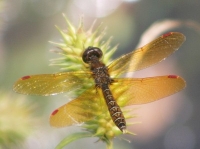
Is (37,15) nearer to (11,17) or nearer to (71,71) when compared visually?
(11,17)

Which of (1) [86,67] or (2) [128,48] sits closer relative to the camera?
(1) [86,67]

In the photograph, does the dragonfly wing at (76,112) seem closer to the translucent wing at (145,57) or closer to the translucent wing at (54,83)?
the translucent wing at (54,83)

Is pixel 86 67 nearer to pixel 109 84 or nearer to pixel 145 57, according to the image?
pixel 109 84

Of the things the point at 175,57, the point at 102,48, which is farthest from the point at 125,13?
the point at 102,48

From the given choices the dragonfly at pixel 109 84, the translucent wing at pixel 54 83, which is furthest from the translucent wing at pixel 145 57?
the translucent wing at pixel 54 83

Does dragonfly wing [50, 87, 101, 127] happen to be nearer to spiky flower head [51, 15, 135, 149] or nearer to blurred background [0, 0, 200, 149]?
spiky flower head [51, 15, 135, 149]

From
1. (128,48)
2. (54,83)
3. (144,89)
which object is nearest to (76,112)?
(54,83)
